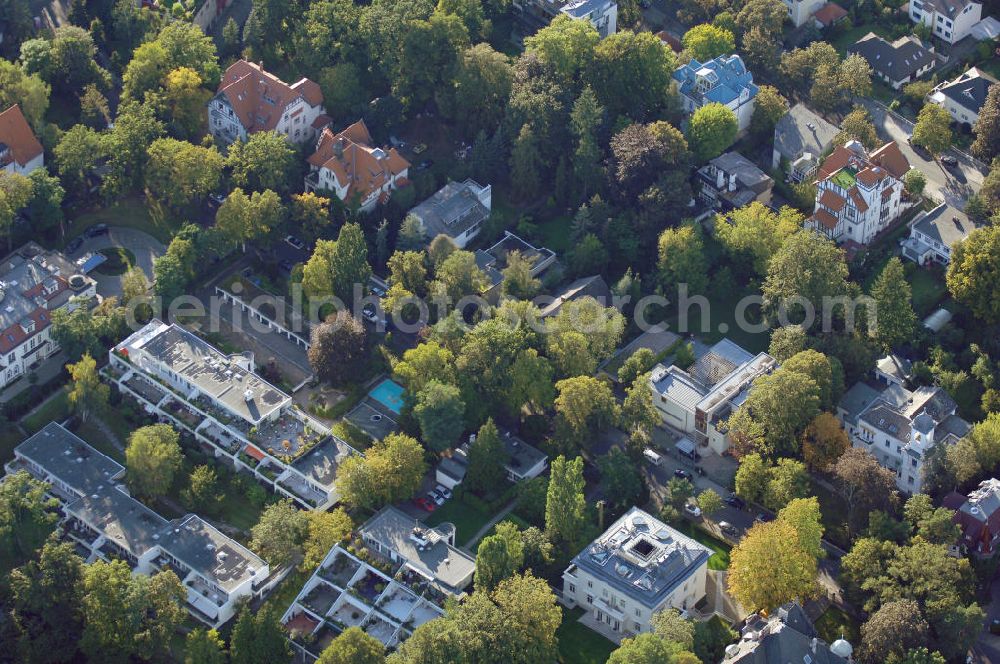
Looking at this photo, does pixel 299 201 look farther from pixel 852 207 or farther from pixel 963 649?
pixel 963 649

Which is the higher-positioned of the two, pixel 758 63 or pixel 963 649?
pixel 758 63

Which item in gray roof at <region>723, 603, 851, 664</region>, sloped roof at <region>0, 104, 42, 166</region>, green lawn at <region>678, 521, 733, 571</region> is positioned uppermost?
sloped roof at <region>0, 104, 42, 166</region>

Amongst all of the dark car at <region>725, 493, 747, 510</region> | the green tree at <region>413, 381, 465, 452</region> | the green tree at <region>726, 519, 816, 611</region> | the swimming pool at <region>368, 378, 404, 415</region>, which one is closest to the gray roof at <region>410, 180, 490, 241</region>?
the swimming pool at <region>368, 378, 404, 415</region>

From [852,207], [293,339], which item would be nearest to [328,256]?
[293,339]

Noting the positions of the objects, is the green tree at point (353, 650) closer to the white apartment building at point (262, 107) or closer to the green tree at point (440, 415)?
the green tree at point (440, 415)

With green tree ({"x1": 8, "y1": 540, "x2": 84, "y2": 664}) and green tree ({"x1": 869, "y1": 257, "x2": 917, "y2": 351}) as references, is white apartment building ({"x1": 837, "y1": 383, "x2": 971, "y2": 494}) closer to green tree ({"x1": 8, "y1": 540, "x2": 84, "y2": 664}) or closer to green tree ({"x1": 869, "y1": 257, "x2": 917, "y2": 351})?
green tree ({"x1": 869, "y1": 257, "x2": 917, "y2": 351})

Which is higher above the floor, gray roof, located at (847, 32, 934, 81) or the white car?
gray roof, located at (847, 32, 934, 81)
